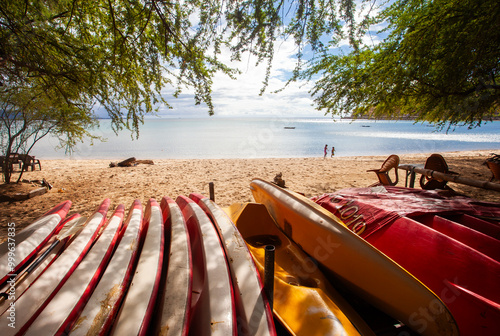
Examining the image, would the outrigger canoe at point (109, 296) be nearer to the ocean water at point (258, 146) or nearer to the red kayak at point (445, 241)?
the red kayak at point (445, 241)

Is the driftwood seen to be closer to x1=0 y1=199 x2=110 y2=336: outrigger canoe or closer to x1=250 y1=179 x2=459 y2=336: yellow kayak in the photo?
x1=0 y1=199 x2=110 y2=336: outrigger canoe

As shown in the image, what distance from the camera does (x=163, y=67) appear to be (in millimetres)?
4855

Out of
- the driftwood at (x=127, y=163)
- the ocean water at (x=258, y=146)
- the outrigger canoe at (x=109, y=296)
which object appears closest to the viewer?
the outrigger canoe at (x=109, y=296)

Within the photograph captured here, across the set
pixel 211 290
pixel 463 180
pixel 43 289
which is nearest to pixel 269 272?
pixel 211 290

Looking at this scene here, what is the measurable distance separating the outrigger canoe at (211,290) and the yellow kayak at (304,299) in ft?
1.54

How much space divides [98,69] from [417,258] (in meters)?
6.33

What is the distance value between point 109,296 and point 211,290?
65 centimetres

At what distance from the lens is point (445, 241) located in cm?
214

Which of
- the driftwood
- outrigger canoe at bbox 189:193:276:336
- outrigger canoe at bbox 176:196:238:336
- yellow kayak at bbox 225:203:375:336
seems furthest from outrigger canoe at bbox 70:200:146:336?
the driftwood

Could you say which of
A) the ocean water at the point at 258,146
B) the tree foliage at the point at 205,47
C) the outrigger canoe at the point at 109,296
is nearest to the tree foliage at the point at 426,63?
the tree foliage at the point at 205,47

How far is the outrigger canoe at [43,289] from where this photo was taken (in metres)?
1.29

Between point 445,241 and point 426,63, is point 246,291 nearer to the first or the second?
point 445,241

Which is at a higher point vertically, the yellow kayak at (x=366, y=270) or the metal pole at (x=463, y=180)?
the metal pole at (x=463, y=180)

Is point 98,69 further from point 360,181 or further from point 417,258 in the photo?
point 360,181
